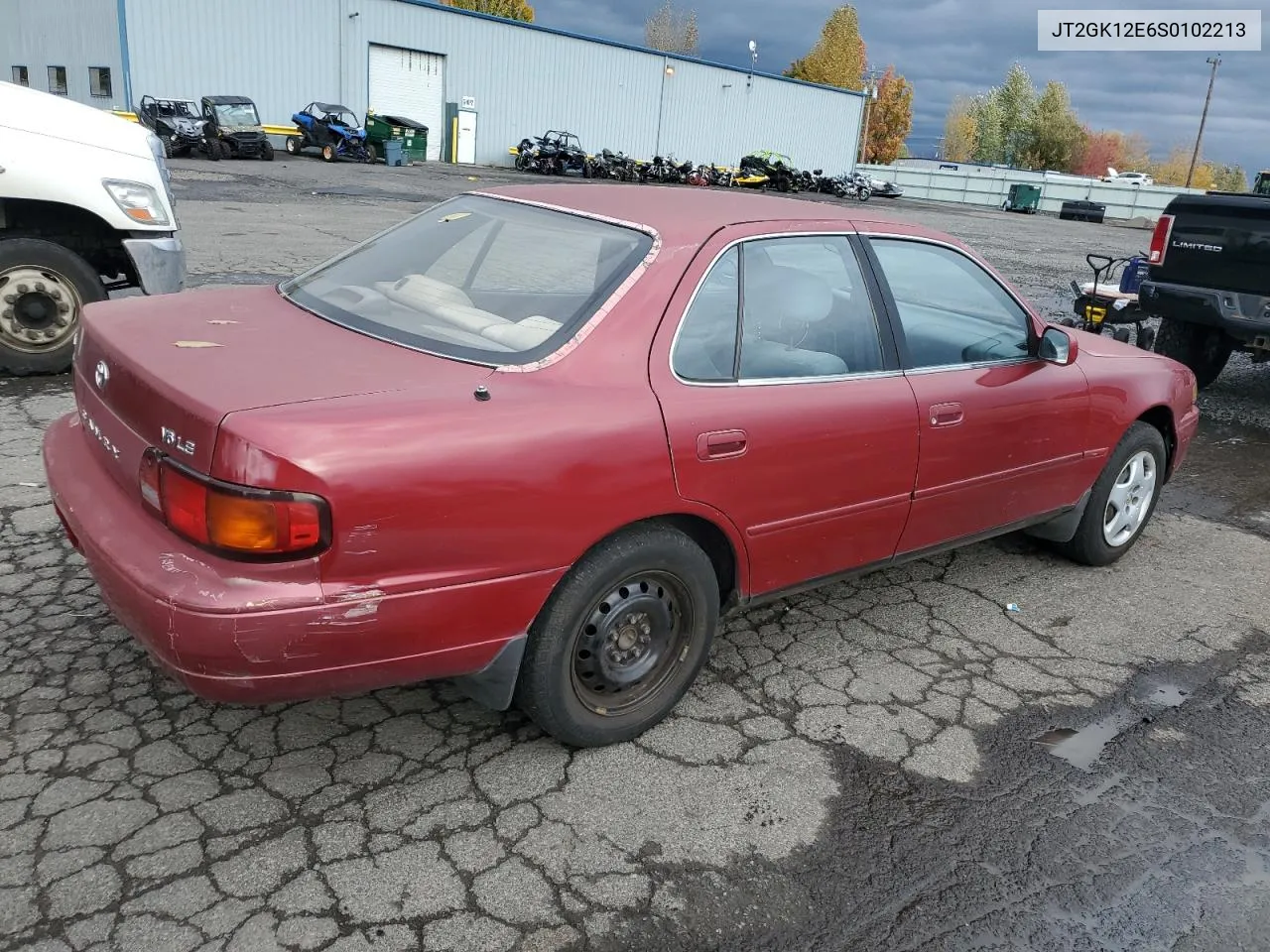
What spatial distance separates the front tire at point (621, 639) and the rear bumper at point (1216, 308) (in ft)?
20.2

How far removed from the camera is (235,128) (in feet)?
90.7

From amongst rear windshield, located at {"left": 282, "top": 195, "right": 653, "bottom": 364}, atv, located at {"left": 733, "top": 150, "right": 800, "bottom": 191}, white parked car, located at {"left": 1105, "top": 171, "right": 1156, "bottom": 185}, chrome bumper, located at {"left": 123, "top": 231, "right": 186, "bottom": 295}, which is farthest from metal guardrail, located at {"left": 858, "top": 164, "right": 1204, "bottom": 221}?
rear windshield, located at {"left": 282, "top": 195, "right": 653, "bottom": 364}

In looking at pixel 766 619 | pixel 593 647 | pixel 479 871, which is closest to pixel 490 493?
pixel 593 647

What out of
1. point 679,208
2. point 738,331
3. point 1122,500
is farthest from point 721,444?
point 1122,500

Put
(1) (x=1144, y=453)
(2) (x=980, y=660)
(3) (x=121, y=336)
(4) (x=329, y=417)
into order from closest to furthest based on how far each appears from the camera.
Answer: (4) (x=329, y=417) < (3) (x=121, y=336) < (2) (x=980, y=660) < (1) (x=1144, y=453)

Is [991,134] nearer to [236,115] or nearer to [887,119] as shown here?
[887,119]

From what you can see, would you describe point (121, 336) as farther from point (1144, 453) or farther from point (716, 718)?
point (1144, 453)

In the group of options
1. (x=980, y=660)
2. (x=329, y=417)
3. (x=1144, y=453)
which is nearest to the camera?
(x=329, y=417)

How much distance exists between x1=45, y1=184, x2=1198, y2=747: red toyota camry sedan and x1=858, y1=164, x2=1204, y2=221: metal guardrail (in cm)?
5029

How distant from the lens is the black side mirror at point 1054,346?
12.9ft

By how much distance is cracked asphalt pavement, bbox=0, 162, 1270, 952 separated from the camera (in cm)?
235

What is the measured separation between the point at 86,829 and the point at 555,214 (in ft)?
7.27

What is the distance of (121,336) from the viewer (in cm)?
287

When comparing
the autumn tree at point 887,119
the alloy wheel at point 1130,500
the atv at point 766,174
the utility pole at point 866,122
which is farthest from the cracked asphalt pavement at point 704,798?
the autumn tree at point 887,119
